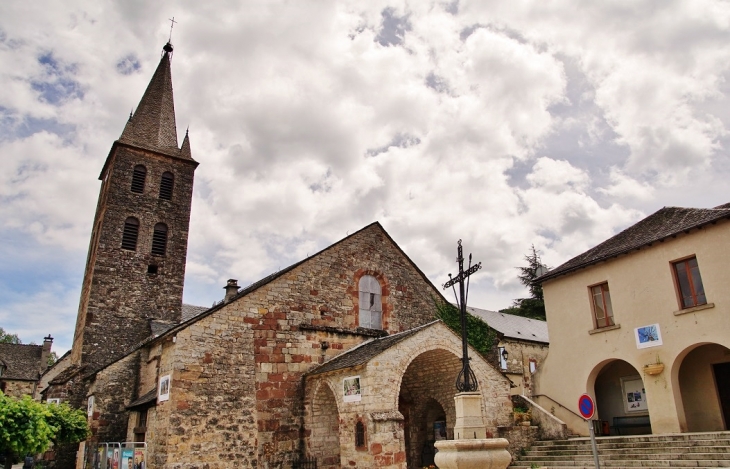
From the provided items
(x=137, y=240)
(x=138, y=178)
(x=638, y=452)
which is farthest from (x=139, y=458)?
(x=138, y=178)

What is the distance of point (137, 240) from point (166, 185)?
12.8ft

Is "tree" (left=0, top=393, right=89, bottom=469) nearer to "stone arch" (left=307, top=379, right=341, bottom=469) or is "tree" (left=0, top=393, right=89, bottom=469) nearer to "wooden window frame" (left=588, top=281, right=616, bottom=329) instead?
"stone arch" (left=307, top=379, right=341, bottom=469)

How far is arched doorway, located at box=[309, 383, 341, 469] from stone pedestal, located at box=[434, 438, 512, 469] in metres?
7.06

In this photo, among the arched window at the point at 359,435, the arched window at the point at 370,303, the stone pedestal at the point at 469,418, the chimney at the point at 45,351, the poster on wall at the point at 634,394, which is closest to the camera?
Result: the stone pedestal at the point at 469,418

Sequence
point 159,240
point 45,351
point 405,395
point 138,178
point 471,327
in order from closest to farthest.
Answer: point 405,395, point 471,327, point 159,240, point 138,178, point 45,351

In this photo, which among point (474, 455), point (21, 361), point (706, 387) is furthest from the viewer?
point (21, 361)

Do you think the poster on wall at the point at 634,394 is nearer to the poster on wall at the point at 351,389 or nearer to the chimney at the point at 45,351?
the poster on wall at the point at 351,389

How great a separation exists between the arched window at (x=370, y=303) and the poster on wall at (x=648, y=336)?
Answer: 341 inches

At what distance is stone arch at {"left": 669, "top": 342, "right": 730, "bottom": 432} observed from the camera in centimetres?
1489

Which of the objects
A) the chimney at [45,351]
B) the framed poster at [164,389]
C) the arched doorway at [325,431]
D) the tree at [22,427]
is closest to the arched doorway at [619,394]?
the arched doorway at [325,431]

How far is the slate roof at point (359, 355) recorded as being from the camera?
14324mm

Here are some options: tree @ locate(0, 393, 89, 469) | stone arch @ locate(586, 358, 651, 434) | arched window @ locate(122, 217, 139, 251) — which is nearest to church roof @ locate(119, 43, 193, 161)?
arched window @ locate(122, 217, 139, 251)

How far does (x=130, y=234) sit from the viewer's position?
1026 inches

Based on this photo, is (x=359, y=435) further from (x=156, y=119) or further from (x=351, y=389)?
(x=156, y=119)
